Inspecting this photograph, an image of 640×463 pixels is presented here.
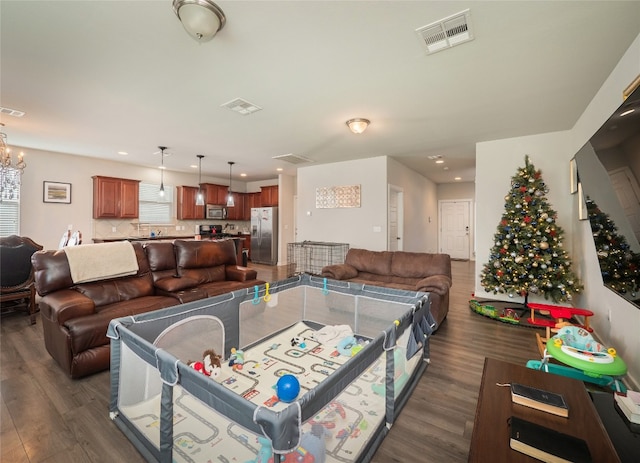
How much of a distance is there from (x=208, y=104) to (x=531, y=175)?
14.7 feet

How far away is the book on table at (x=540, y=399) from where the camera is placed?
3.82ft

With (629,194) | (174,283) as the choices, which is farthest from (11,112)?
(629,194)

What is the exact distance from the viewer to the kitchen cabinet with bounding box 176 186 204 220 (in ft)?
25.9

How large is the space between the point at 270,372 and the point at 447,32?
2966 millimetres

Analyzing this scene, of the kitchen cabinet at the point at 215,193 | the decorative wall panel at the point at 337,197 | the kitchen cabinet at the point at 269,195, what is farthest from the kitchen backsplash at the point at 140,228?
the decorative wall panel at the point at 337,197

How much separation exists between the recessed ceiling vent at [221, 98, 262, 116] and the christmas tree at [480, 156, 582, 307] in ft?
12.6

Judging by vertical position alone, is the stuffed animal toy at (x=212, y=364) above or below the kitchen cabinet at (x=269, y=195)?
below

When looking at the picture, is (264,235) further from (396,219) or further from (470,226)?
(470,226)

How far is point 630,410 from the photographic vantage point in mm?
1309

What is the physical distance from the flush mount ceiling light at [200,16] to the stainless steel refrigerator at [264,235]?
6624mm

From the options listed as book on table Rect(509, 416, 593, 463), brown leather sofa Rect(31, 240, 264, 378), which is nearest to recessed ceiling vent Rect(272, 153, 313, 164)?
brown leather sofa Rect(31, 240, 264, 378)

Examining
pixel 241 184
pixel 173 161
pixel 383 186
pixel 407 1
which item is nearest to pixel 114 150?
pixel 173 161

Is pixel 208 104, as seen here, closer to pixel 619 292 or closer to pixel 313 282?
pixel 313 282

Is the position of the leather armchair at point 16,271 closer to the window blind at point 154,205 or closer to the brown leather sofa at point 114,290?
the brown leather sofa at point 114,290
